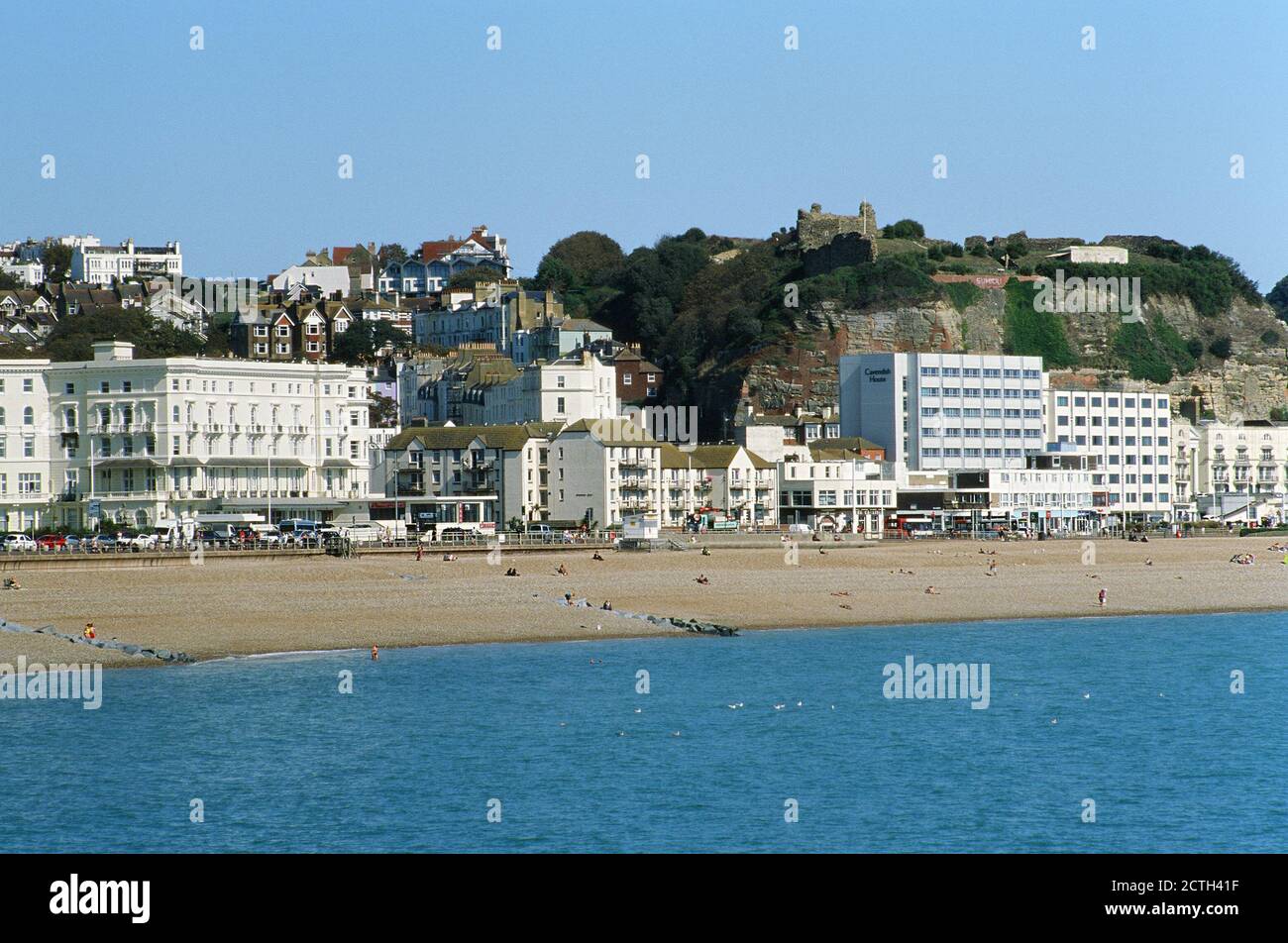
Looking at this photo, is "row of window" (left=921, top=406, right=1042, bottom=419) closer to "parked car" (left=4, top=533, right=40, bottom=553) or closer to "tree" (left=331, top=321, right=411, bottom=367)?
"tree" (left=331, top=321, right=411, bottom=367)

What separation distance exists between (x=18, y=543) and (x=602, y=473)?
103 feet

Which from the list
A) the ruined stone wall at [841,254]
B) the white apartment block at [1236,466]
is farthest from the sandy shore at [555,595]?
the ruined stone wall at [841,254]

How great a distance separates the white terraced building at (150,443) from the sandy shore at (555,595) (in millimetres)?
13998

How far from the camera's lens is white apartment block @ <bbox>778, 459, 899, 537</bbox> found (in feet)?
313

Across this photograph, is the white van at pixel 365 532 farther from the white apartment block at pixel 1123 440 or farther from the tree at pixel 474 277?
the tree at pixel 474 277

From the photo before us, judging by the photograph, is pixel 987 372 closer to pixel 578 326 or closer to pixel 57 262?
pixel 578 326

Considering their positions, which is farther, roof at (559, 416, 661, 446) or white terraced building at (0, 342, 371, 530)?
roof at (559, 416, 661, 446)

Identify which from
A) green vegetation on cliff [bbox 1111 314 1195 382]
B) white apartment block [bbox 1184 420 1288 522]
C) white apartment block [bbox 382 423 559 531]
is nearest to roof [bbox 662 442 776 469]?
white apartment block [bbox 382 423 559 531]

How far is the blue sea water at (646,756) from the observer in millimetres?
23438

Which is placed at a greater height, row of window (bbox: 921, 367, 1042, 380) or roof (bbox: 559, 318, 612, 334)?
roof (bbox: 559, 318, 612, 334)

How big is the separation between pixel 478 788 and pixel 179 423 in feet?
166

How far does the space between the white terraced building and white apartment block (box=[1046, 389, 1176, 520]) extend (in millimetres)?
55509
